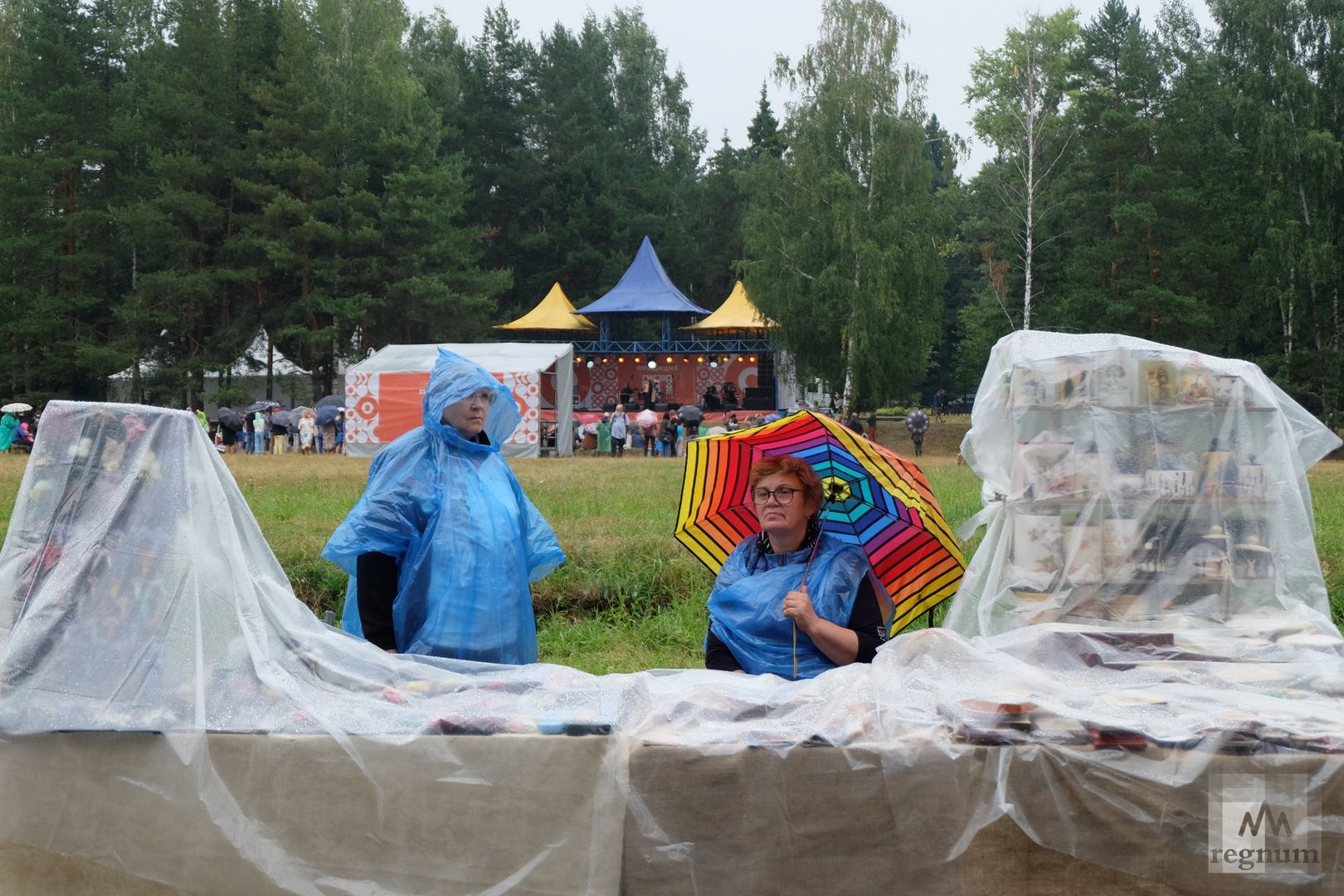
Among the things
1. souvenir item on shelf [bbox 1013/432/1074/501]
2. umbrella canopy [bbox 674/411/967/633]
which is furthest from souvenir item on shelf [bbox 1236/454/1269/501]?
umbrella canopy [bbox 674/411/967/633]

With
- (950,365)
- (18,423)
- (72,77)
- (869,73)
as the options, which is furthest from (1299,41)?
(72,77)

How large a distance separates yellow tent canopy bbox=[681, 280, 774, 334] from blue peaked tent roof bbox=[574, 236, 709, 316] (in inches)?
15.0

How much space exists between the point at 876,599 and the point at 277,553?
5.21 m

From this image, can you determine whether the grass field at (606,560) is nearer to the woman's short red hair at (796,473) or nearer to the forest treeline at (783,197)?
the woman's short red hair at (796,473)

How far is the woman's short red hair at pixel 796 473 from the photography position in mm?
3459

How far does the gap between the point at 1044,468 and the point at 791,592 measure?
117cm

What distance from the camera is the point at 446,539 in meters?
3.47

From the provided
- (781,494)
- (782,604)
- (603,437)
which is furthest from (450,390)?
(603,437)

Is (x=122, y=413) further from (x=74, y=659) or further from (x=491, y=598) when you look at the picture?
(x=491, y=598)

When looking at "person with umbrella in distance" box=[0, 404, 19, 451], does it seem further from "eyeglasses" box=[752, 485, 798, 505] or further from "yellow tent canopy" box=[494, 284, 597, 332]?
"eyeglasses" box=[752, 485, 798, 505]

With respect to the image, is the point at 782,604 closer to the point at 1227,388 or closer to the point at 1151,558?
the point at 1151,558

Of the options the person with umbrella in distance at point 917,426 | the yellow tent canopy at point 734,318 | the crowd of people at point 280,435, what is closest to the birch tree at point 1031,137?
the person with umbrella in distance at point 917,426

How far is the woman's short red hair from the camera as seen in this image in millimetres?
3459

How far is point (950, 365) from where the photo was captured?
50.2 meters
